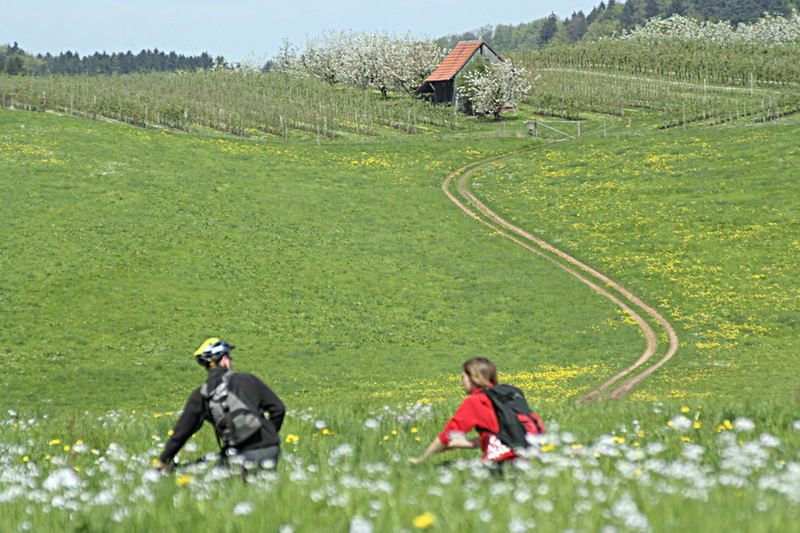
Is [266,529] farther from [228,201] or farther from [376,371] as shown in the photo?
[228,201]

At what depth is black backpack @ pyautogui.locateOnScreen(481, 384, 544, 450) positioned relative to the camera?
9195 mm

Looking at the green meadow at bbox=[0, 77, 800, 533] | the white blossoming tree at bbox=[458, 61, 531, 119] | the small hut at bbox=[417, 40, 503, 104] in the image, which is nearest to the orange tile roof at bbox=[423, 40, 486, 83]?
the small hut at bbox=[417, 40, 503, 104]

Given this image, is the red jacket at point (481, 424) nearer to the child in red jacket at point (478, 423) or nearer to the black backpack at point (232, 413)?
the child in red jacket at point (478, 423)

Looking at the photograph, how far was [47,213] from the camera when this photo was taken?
58.0 metres

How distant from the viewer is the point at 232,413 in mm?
9688

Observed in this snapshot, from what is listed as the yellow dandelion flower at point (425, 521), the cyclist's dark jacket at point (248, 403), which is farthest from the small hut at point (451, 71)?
the yellow dandelion flower at point (425, 521)

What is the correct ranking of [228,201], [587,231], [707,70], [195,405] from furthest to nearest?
1. [707,70]
2. [228,201]
3. [587,231]
4. [195,405]

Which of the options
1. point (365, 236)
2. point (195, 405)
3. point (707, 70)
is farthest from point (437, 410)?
point (707, 70)

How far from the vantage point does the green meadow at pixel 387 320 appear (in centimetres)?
754

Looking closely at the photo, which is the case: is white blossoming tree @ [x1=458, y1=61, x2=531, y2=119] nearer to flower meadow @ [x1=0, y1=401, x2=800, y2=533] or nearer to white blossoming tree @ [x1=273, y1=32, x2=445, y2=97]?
white blossoming tree @ [x1=273, y1=32, x2=445, y2=97]

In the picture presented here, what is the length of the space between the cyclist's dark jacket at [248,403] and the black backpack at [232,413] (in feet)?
0.20

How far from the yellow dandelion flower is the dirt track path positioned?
2354cm

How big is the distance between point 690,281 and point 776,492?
147 feet

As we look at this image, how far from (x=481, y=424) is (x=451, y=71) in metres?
126
